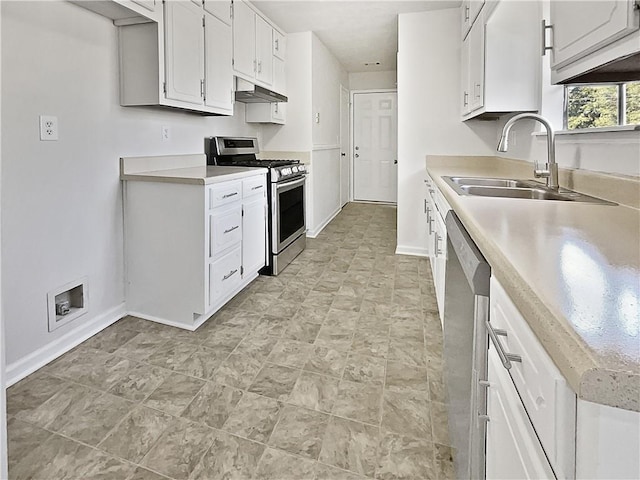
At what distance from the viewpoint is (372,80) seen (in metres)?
7.32

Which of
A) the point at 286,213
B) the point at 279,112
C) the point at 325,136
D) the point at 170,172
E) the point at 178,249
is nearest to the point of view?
the point at 178,249

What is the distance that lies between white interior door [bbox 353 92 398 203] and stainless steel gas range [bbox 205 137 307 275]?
3.57m

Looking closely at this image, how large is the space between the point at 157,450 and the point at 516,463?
1287 millimetres

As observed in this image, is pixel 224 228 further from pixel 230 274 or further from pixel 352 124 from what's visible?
pixel 352 124

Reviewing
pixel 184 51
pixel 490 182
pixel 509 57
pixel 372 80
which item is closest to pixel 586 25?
pixel 490 182

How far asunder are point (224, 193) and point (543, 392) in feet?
7.79

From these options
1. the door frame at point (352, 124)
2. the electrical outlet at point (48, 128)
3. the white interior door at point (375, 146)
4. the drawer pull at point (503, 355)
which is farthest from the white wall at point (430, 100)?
the drawer pull at point (503, 355)

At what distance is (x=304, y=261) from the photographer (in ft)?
13.1

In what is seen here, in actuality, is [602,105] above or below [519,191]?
above

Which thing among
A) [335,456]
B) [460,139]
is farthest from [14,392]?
[460,139]

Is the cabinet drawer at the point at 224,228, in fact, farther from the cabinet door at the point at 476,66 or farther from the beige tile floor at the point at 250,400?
the cabinet door at the point at 476,66

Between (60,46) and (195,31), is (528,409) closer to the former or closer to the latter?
(60,46)

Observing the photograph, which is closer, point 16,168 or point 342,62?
point 16,168

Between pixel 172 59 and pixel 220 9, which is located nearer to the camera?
pixel 172 59
